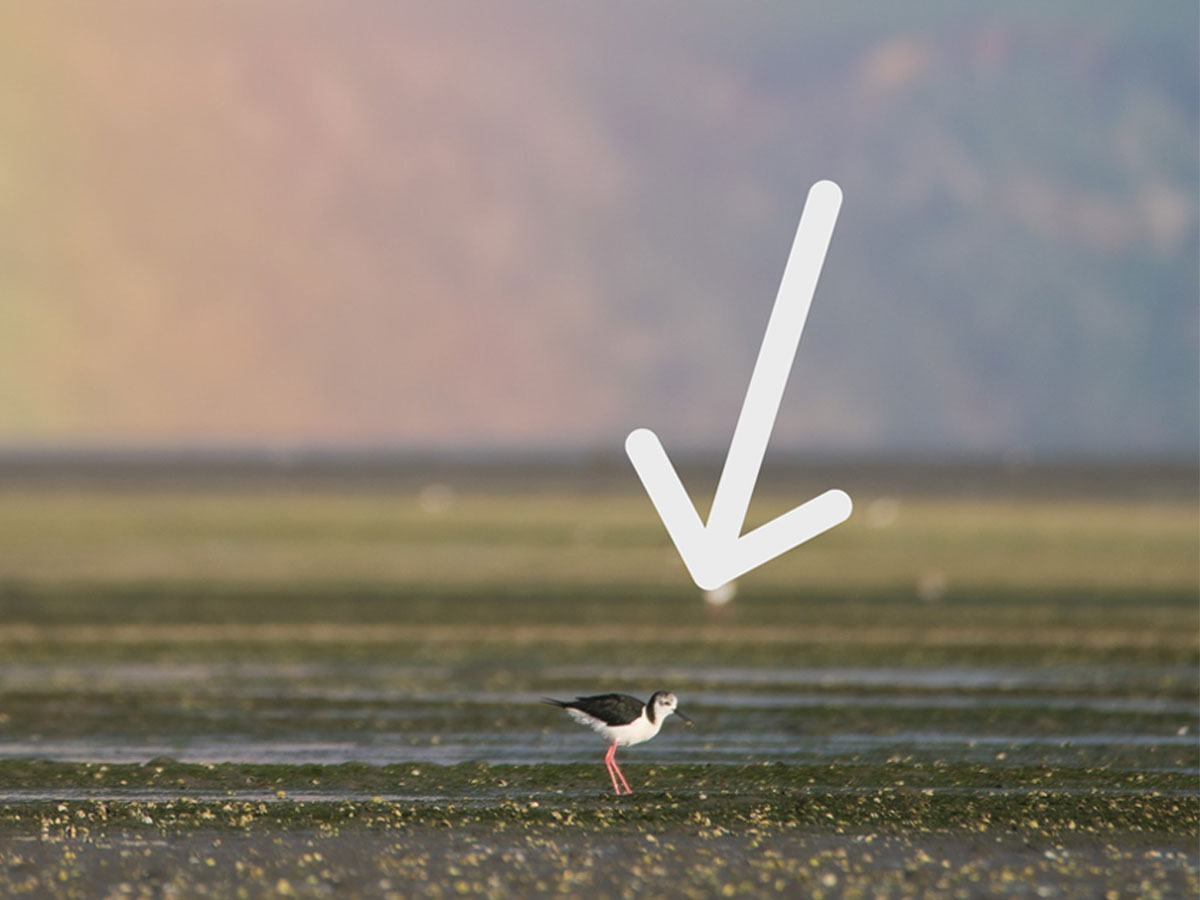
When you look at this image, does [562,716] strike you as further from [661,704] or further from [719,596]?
[719,596]

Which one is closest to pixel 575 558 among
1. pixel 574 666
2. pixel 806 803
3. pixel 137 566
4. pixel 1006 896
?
pixel 137 566

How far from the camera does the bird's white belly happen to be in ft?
72.3

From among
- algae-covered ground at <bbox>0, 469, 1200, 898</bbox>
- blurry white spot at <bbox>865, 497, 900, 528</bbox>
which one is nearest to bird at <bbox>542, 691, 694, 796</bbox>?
algae-covered ground at <bbox>0, 469, 1200, 898</bbox>

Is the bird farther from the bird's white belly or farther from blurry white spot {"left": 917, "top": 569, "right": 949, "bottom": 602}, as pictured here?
blurry white spot {"left": 917, "top": 569, "right": 949, "bottom": 602}

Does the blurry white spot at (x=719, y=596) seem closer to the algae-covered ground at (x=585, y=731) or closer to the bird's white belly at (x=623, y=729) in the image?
the algae-covered ground at (x=585, y=731)

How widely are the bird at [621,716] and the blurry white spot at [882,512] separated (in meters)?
65.3

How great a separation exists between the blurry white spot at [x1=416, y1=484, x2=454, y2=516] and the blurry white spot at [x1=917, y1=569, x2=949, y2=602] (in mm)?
43251

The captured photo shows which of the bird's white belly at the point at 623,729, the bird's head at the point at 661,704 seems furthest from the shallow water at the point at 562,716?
the bird's head at the point at 661,704

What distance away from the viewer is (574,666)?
3588cm

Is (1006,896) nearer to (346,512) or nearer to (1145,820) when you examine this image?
(1145,820)

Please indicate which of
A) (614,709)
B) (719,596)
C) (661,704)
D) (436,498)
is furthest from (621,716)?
(436,498)

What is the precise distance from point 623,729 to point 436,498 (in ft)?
320

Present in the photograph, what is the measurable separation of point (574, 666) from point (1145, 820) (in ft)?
54.7

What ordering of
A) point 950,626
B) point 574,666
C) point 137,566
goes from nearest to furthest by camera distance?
1. point 574,666
2. point 950,626
3. point 137,566
